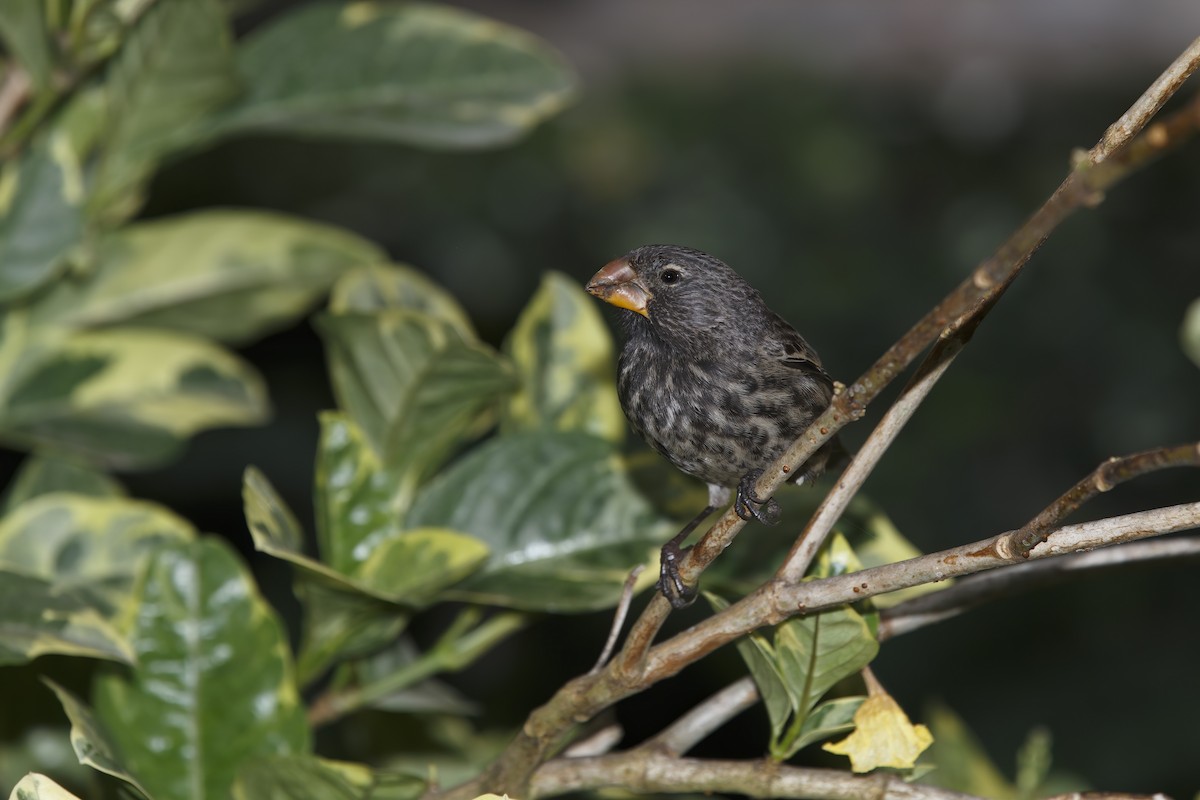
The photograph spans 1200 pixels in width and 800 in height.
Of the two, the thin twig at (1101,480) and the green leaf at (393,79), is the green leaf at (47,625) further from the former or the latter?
the thin twig at (1101,480)

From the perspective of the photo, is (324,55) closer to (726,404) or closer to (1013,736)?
(726,404)

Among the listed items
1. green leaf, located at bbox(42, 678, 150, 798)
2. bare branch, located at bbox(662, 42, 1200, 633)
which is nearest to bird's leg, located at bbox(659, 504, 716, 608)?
bare branch, located at bbox(662, 42, 1200, 633)

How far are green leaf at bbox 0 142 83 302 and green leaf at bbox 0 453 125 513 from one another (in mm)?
324

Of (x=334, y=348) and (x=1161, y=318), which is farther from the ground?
(x=1161, y=318)

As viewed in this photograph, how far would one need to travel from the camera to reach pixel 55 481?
7.04ft

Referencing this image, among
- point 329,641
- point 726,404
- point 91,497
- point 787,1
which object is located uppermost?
point 787,1

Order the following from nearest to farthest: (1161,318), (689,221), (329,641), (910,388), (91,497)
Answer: (910,388) → (329,641) → (91,497) → (1161,318) → (689,221)

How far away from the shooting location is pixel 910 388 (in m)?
1.37

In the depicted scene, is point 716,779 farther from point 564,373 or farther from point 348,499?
point 564,373

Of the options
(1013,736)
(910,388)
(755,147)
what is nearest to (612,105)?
(755,147)

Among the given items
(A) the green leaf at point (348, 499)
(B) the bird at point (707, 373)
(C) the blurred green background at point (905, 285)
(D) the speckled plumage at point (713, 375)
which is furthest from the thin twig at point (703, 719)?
(C) the blurred green background at point (905, 285)

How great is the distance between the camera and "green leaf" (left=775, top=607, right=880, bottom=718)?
1.43 meters

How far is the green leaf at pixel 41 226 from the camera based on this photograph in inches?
76.0

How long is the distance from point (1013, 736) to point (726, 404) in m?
2.49
